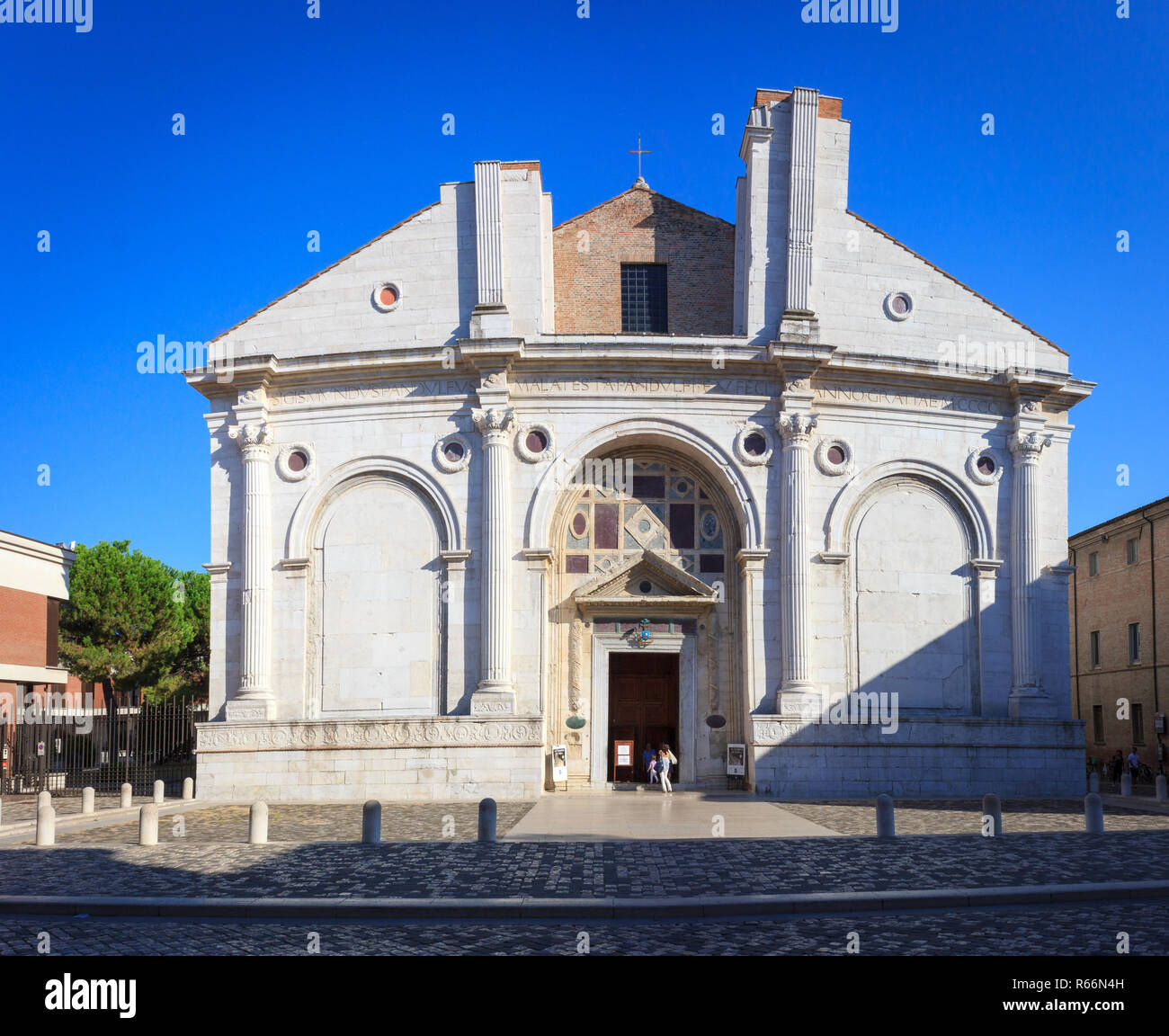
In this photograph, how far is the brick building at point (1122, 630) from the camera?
1457 inches

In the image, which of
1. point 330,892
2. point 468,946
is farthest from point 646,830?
point 468,946

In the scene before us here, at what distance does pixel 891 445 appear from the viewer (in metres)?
26.7

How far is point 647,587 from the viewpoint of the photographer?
87.0 ft

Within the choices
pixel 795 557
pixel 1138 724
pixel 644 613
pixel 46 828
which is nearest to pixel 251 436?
pixel 644 613

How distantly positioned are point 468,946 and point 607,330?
20884 mm

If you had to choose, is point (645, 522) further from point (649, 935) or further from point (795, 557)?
point (649, 935)

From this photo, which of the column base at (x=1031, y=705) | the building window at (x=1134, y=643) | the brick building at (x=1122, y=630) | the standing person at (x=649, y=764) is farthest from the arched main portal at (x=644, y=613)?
the building window at (x=1134, y=643)

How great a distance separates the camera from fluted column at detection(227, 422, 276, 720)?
2489 cm

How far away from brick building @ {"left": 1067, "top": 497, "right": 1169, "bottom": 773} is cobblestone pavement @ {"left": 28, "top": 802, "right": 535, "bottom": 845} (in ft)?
83.4

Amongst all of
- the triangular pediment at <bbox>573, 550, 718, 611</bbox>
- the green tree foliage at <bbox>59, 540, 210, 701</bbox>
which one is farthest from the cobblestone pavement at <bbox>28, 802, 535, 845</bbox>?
the green tree foliage at <bbox>59, 540, 210, 701</bbox>

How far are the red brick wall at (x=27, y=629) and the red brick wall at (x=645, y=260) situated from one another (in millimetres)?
23436

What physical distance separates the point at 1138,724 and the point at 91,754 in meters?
36.3

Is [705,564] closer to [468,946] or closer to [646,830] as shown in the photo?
[646,830]

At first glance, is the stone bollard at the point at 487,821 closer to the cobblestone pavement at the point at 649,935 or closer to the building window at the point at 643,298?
the cobblestone pavement at the point at 649,935
